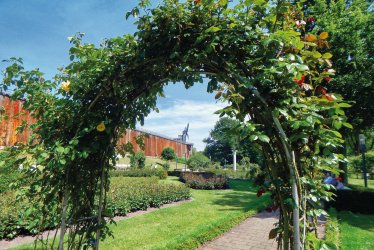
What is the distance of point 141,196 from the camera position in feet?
32.5

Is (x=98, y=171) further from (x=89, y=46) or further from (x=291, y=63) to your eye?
(x=291, y=63)

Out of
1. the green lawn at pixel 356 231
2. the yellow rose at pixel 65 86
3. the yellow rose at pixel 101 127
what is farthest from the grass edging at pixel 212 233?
the yellow rose at pixel 65 86

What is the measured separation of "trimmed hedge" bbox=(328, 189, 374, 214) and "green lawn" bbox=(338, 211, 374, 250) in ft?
1.11

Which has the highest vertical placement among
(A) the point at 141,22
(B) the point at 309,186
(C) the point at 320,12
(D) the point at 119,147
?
(C) the point at 320,12

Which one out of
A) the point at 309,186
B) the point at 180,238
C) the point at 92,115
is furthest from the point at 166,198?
the point at 309,186

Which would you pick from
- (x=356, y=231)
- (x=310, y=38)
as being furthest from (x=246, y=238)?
(x=310, y=38)

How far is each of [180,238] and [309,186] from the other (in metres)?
4.22

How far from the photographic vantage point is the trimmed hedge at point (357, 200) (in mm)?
9977

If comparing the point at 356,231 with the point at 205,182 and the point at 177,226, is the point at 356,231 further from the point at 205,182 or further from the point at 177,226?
the point at 205,182

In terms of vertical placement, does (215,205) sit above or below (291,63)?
below

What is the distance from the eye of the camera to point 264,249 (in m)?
5.50

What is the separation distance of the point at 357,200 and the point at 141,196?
761cm

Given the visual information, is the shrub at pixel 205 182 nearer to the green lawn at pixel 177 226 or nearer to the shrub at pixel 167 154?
the green lawn at pixel 177 226

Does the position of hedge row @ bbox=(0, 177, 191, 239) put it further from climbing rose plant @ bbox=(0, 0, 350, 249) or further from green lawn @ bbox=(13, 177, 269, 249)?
climbing rose plant @ bbox=(0, 0, 350, 249)
